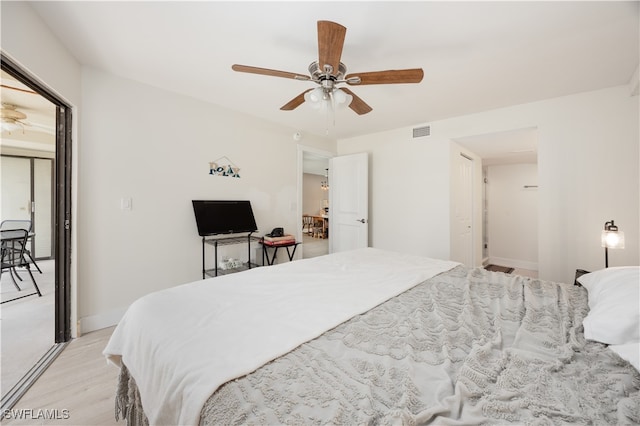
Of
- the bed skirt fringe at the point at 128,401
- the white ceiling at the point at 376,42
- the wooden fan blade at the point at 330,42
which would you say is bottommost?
the bed skirt fringe at the point at 128,401

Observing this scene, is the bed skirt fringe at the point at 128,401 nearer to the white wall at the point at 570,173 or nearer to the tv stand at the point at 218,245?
the tv stand at the point at 218,245

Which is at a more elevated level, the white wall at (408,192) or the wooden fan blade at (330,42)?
the wooden fan blade at (330,42)

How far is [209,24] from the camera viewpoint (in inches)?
69.8

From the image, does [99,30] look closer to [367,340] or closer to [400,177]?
[367,340]

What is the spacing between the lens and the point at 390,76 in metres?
1.76

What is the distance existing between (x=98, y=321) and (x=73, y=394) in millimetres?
966

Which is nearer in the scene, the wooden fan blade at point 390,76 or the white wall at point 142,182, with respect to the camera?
the wooden fan blade at point 390,76

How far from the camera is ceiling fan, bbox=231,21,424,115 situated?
1454 mm

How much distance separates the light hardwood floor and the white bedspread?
54 cm

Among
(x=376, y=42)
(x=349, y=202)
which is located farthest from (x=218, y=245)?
(x=376, y=42)

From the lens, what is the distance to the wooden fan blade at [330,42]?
1366mm

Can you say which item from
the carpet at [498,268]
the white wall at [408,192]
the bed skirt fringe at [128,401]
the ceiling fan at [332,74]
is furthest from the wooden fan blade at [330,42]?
the carpet at [498,268]

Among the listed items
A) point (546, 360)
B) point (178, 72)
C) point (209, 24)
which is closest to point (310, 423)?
point (546, 360)

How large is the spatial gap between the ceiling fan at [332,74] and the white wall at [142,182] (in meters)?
1.57
